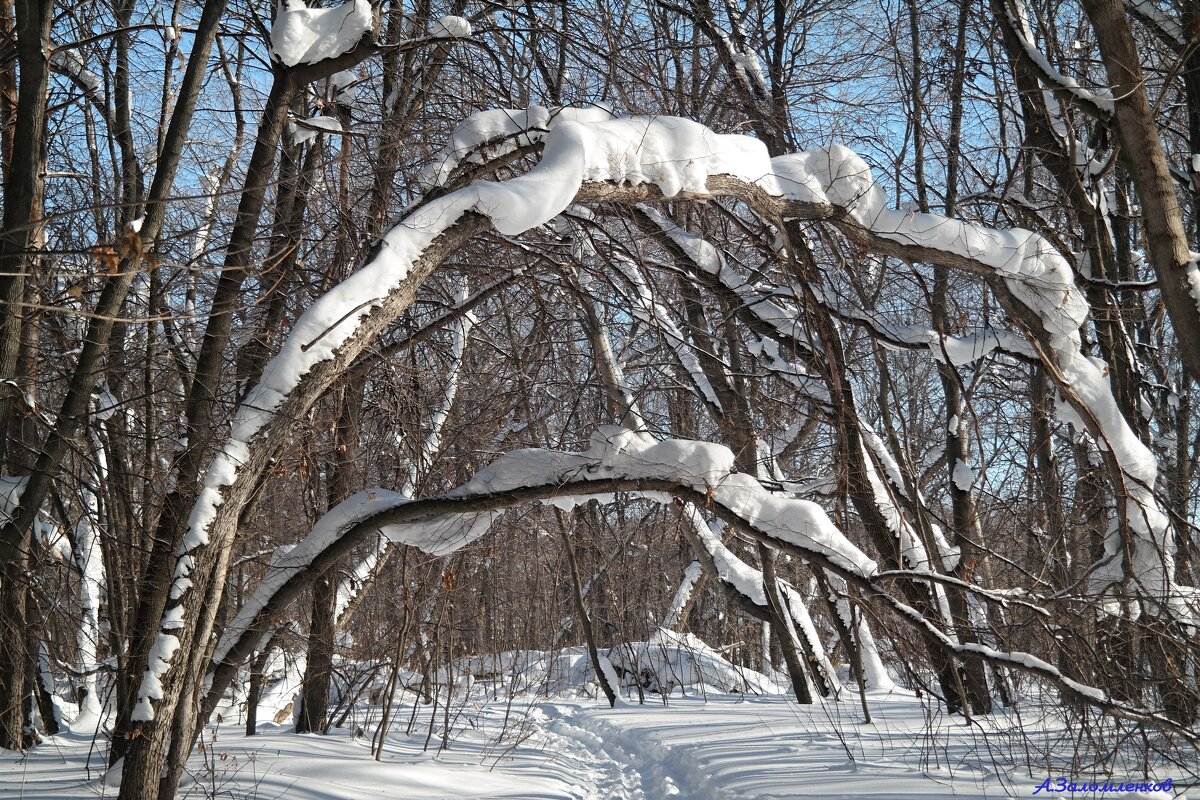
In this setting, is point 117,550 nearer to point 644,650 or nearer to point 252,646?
point 252,646

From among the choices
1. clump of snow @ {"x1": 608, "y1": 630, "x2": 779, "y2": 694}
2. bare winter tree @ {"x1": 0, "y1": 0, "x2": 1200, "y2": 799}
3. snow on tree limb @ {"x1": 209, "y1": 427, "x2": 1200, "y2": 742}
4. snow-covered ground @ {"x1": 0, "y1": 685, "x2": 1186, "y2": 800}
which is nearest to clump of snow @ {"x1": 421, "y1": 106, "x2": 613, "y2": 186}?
bare winter tree @ {"x1": 0, "y1": 0, "x2": 1200, "y2": 799}

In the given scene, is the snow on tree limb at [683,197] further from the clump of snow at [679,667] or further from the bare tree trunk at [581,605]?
the clump of snow at [679,667]

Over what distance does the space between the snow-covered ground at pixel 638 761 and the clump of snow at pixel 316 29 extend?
373 centimetres

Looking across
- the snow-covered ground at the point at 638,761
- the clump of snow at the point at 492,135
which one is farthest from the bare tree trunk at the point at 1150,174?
the clump of snow at the point at 492,135

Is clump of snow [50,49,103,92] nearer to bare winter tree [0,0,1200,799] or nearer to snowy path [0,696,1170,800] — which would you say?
bare winter tree [0,0,1200,799]

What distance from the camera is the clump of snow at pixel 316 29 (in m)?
4.43

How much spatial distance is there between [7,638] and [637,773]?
14.2 ft

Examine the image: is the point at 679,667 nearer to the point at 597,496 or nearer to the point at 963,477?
the point at 963,477

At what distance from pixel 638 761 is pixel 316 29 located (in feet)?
18.7

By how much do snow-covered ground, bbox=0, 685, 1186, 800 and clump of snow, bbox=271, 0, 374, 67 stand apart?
12.2 ft

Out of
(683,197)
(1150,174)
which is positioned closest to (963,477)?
(1150,174)

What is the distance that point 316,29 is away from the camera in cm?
451

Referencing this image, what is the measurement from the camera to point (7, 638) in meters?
5.57

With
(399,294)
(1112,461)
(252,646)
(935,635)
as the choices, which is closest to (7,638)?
(252,646)
